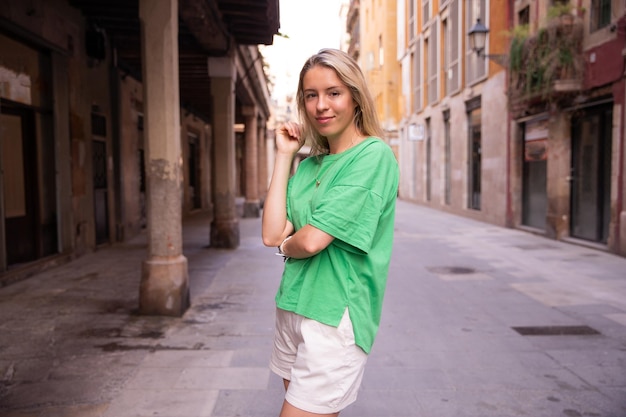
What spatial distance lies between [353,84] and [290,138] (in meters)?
0.35

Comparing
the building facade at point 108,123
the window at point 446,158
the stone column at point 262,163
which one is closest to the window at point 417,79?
the window at point 446,158

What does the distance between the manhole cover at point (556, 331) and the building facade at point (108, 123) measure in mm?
3211

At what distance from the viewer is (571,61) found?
10109 millimetres

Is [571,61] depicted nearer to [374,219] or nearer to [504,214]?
[504,214]

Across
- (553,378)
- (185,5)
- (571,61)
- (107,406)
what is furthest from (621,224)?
(107,406)

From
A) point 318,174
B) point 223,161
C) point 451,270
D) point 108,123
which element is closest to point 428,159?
point 223,161

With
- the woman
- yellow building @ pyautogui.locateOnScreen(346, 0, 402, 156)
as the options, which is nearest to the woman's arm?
the woman

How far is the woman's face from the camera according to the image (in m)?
1.75

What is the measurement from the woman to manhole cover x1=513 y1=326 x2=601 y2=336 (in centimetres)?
345

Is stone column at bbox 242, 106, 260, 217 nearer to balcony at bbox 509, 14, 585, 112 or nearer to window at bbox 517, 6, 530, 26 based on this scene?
Result: window at bbox 517, 6, 530, 26

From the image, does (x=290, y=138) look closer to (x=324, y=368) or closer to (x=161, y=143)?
(x=324, y=368)

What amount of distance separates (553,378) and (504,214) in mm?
11037

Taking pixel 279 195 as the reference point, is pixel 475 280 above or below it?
below

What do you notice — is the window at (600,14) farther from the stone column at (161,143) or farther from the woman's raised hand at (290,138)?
the woman's raised hand at (290,138)
